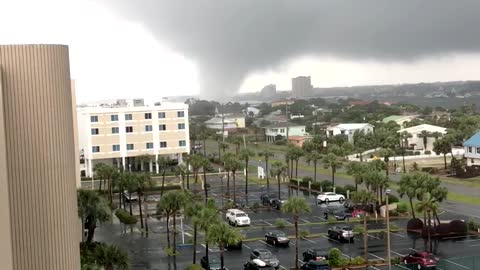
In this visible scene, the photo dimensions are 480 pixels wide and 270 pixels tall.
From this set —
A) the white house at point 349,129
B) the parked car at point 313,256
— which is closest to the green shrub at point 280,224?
the parked car at point 313,256

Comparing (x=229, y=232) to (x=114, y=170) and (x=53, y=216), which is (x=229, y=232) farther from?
(x=114, y=170)

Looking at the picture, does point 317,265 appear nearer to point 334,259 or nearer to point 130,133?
point 334,259

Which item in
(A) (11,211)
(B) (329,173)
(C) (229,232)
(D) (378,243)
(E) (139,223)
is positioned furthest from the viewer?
(B) (329,173)

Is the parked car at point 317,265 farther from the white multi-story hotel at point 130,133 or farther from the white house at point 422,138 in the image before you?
the white house at point 422,138

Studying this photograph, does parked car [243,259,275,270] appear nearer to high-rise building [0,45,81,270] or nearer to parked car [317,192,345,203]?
high-rise building [0,45,81,270]

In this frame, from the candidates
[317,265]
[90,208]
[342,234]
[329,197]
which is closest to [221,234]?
[317,265]

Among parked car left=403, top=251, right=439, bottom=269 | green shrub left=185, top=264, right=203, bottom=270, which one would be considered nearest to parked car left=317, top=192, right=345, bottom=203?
parked car left=403, top=251, right=439, bottom=269

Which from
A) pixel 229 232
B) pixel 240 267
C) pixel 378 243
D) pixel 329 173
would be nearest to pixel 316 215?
pixel 378 243
